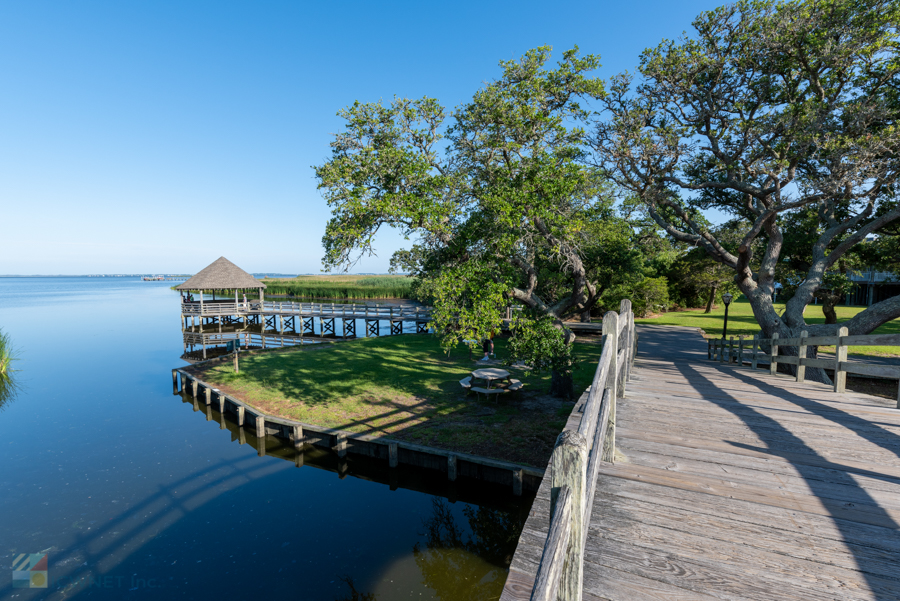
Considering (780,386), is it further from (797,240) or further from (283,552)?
(797,240)

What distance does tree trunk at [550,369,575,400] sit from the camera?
46.9ft

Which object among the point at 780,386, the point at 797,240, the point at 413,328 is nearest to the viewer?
the point at 780,386

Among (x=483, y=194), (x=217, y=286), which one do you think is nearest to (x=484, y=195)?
(x=483, y=194)

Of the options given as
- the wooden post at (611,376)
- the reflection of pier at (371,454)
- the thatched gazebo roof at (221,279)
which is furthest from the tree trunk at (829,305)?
the thatched gazebo roof at (221,279)

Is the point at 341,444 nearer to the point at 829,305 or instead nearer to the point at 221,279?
the point at 829,305

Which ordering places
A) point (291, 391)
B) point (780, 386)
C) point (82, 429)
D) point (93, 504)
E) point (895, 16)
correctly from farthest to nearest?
point (291, 391) < point (82, 429) < point (895, 16) < point (93, 504) < point (780, 386)

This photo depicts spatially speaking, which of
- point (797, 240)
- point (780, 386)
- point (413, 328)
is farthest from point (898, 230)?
point (413, 328)

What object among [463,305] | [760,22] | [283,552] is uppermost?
A: [760,22]

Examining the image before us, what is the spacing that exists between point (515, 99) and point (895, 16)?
10.9m

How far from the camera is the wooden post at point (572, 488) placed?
1.67 meters

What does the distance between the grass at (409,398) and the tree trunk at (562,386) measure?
0.36 meters

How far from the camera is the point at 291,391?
54.6 ft

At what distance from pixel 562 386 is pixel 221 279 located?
100ft

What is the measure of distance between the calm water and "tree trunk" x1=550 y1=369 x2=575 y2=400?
5126mm
